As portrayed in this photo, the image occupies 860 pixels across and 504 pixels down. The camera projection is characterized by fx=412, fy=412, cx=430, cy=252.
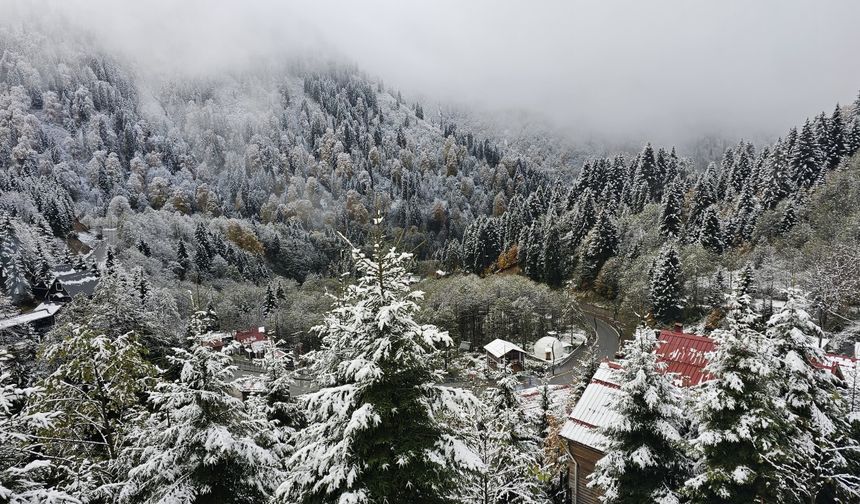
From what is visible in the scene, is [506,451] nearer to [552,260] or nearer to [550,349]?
[550,349]

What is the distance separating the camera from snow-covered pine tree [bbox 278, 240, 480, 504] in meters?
7.59

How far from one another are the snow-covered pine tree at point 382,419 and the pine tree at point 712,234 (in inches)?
2645

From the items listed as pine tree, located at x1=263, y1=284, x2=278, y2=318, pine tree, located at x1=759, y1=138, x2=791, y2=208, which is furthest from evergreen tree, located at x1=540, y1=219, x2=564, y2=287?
pine tree, located at x1=263, y1=284, x2=278, y2=318

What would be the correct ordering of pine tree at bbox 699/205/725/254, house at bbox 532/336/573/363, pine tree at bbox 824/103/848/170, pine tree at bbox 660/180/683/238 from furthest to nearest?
pine tree at bbox 660/180/683/238, pine tree at bbox 824/103/848/170, pine tree at bbox 699/205/725/254, house at bbox 532/336/573/363

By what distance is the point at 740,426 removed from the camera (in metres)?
11.4

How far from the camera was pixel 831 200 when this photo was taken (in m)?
54.5

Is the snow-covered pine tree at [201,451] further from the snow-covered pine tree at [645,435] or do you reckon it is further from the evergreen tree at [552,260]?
the evergreen tree at [552,260]

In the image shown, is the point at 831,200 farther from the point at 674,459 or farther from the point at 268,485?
the point at 268,485

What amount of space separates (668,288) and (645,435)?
154 feet

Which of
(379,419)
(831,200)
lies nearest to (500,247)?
(831,200)

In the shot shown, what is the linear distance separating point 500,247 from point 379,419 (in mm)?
100156

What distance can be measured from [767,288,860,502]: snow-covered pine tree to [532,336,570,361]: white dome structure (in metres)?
41.4

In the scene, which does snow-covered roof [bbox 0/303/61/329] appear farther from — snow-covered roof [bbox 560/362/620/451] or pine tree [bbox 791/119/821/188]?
pine tree [bbox 791/119/821/188]

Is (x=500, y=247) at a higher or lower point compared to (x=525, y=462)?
lower
